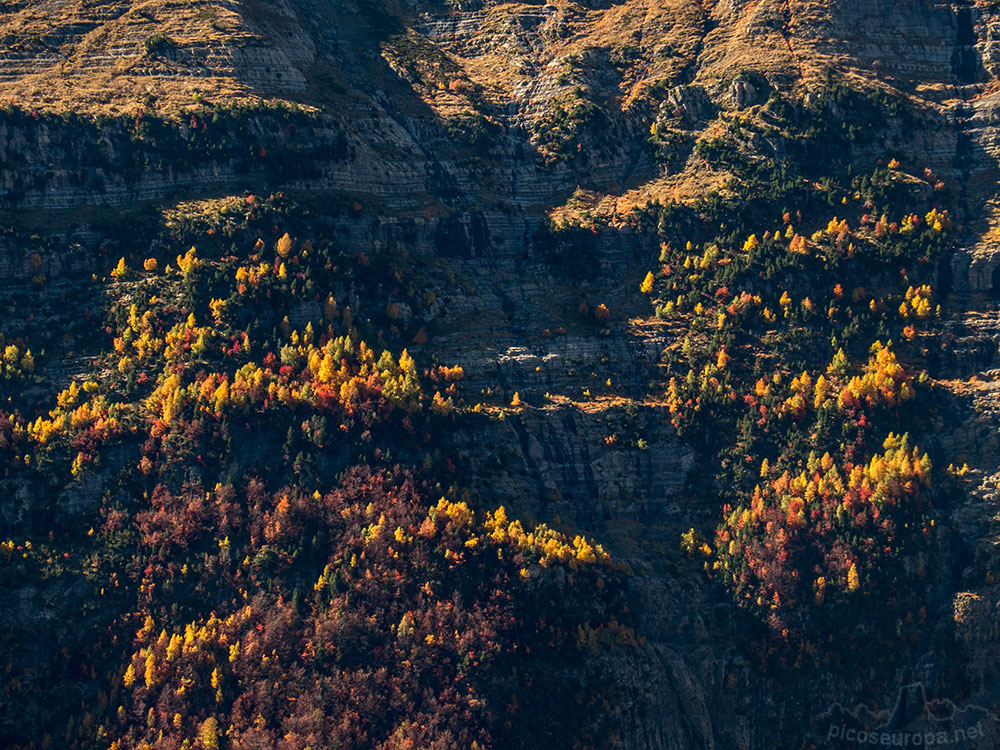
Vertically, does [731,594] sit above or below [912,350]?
below

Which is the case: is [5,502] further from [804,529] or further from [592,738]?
[804,529]

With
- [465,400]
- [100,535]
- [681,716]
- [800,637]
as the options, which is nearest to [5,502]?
[100,535]

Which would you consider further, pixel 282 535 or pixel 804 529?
pixel 804 529

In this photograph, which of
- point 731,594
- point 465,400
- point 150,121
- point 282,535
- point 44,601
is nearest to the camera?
point 44,601

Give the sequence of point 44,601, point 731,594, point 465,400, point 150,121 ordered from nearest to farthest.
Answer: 1. point 44,601
2. point 731,594
3. point 465,400
4. point 150,121

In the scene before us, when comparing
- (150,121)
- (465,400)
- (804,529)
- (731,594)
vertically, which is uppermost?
(150,121)

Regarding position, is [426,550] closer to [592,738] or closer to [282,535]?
[282,535]
